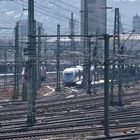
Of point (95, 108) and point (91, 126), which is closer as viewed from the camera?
point (91, 126)

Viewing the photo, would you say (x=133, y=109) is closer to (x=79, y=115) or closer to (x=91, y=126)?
(x=79, y=115)

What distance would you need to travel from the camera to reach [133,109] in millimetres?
15734

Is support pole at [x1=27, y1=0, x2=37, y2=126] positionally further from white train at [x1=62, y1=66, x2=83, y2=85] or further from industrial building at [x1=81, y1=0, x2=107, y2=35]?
industrial building at [x1=81, y1=0, x2=107, y2=35]

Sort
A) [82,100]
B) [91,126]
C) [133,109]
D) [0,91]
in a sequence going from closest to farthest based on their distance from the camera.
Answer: [91,126] < [133,109] < [82,100] < [0,91]

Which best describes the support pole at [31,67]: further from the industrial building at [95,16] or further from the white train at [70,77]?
the industrial building at [95,16]

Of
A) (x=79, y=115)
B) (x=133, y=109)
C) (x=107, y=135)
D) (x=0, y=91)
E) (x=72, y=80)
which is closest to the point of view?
(x=107, y=135)

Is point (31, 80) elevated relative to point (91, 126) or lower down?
elevated

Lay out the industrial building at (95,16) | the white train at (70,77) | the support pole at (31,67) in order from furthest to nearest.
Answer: the industrial building at (95,16) → the white train at (70,77) → the support pole at (31,67)

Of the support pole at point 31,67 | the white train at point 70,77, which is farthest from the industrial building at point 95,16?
the support pole at point 31,67

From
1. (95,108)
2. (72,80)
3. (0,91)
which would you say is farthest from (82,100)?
(72,80)

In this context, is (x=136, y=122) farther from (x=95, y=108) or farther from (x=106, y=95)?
(x=95, y=108)

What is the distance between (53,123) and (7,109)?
361 centimetres

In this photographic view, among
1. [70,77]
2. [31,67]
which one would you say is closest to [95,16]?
[70,77]

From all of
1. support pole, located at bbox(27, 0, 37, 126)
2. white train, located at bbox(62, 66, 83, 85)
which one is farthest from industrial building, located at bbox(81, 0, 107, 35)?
support pole, located at bbox(27, 0, 37, 126)
